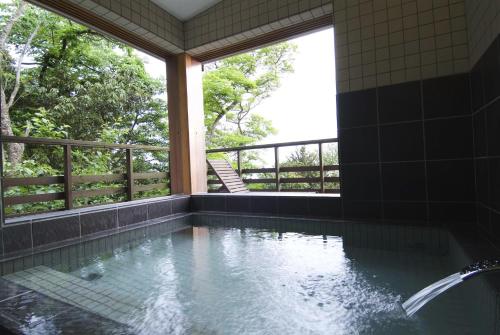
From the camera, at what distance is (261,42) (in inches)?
163

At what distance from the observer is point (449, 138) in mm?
2754

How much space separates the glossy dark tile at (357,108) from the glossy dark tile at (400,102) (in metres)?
0.08

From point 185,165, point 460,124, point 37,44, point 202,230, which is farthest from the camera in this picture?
point 37,44

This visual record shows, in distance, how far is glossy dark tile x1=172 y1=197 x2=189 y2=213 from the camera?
4090 millimetres

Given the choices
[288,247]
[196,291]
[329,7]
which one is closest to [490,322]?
[196,291]

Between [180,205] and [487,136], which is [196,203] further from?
[487,136]

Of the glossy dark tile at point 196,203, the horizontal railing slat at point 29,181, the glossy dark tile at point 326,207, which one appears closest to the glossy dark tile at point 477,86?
the glossy dark tile at point 326,207

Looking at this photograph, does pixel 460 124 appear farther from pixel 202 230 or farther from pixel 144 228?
pixel 144 228

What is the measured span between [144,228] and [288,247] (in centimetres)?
177

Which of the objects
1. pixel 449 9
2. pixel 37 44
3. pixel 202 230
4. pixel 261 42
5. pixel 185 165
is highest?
pixel 37 44

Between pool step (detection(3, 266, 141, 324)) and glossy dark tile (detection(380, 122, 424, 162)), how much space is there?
2.65 meters

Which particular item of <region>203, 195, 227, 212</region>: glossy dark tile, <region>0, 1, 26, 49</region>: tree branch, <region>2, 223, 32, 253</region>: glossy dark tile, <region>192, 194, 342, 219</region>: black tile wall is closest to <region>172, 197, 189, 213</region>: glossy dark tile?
<region>192, 194, 342, 219</region>: black tile wall

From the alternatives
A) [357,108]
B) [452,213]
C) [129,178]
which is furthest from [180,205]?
[452,213]

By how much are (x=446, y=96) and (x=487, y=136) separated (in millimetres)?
789
